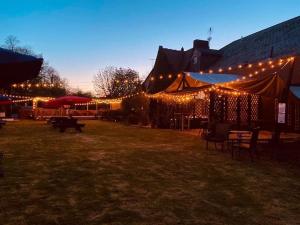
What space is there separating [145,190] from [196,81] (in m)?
11.8

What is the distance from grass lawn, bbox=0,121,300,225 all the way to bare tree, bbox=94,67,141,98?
33.9m

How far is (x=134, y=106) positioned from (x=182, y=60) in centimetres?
707

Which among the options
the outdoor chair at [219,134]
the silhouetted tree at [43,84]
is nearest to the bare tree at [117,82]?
the silhouetted tree at [43,84]

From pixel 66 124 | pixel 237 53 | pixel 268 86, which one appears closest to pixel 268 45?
pixel 237 53

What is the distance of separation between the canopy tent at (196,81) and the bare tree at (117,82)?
23906 millimetres

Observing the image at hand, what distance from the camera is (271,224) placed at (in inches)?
174

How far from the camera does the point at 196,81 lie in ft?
56.5

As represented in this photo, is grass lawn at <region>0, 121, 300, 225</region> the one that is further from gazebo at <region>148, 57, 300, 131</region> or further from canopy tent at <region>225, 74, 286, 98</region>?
gazebo at <region>148, 57, 300, 131</region>

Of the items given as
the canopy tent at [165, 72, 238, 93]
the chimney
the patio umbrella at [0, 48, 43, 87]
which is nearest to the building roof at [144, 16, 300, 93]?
the chimney

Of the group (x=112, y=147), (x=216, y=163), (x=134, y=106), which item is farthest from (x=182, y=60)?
(x=216, y=163)

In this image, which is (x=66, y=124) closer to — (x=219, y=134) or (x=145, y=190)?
(x=219, y=134)

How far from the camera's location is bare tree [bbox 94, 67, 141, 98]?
4563 cm

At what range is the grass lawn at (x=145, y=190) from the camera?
4.63 m

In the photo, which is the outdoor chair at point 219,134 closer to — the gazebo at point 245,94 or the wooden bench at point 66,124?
the gazebo at point 245,94
